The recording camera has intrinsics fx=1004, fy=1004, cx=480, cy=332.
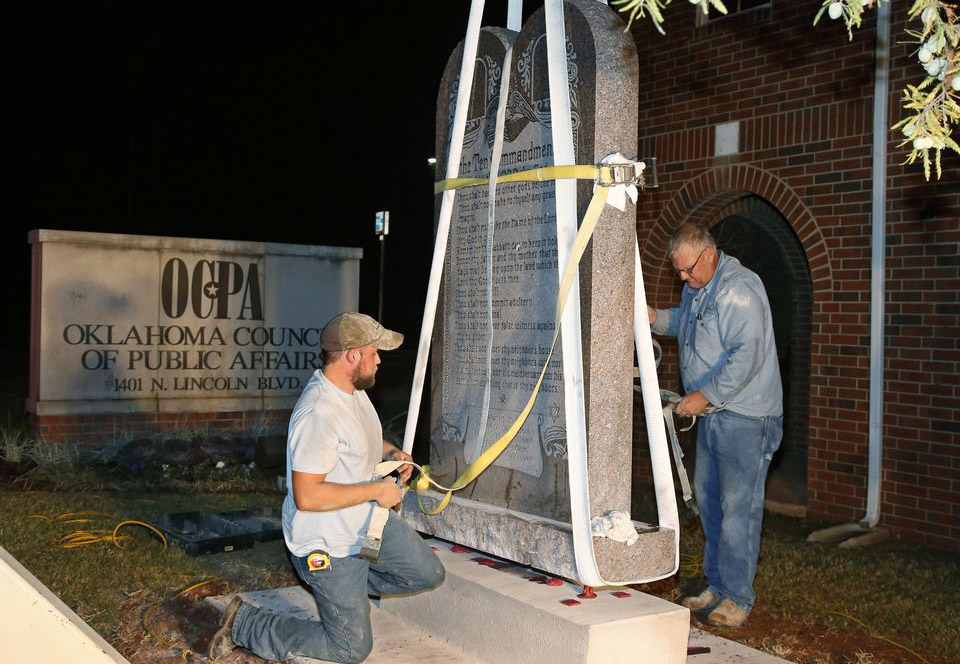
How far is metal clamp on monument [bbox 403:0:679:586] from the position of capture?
4242 mm

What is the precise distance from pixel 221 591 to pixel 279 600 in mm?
635

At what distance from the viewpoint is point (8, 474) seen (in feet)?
29.9

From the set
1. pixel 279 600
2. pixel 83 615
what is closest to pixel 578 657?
pixel 279 600

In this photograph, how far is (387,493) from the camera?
425 cm

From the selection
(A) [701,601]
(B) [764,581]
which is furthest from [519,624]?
(B) [764,581]

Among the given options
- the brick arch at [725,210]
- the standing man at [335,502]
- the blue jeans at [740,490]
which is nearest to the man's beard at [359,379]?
the standing man at [335,502]

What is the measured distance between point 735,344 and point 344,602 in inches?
92.0

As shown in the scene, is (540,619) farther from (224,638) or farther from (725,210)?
(725,210)

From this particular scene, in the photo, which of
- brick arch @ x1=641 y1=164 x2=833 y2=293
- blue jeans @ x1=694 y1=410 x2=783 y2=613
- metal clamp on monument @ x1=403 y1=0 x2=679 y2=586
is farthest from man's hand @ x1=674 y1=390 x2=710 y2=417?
brick arch @ x1=641 y1=164 x2=833 y2=293

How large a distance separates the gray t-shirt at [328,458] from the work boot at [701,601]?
193 cm

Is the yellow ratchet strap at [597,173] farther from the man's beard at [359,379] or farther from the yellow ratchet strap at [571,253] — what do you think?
the man's beard at [359,379]

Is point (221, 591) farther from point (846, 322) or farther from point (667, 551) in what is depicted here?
point (846, 322)

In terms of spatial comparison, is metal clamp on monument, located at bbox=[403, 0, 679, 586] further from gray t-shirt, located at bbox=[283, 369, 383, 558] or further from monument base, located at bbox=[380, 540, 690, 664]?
gray t-shirt, located at bbox=[283, 369, 383, 558]

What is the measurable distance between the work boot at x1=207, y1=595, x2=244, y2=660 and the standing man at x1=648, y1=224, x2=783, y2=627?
234cm
